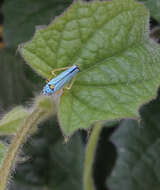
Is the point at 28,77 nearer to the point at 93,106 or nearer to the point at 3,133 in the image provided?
the point at 3,133

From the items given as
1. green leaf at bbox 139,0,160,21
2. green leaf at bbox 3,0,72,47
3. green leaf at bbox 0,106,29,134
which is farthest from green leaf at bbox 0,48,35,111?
green leaf at bbox 139,0,160,21

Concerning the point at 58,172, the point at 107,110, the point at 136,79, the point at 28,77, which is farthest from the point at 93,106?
the point at 58,172

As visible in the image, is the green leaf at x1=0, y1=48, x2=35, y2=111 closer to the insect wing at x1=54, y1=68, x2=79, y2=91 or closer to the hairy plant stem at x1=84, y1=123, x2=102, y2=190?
the hairy plant stem at x1=84, y1=123, x2=102, y2=190

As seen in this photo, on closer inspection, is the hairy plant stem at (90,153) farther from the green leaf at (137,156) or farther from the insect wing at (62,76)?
the insect wing at (62,76)

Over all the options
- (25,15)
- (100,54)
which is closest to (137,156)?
(100,54)

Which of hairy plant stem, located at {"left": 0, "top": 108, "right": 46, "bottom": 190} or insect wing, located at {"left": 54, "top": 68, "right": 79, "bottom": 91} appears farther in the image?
insect wing, located at {"left": 54, "top": 68, "right": 79, "bottom": 91}

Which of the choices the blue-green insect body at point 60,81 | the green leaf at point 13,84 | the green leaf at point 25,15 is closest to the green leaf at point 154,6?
the blue-green insect body at point 60,81
